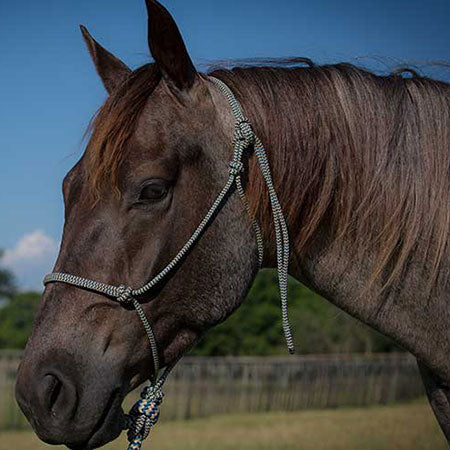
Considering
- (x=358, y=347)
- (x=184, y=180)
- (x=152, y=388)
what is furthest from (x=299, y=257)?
(x=358, y=347)

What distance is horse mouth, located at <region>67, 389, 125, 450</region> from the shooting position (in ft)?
6.68

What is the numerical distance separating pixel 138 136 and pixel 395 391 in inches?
936

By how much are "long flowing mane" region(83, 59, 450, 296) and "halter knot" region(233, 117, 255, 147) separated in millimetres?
65

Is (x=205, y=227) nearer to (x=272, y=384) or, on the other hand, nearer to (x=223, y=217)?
(x=223, y=217)

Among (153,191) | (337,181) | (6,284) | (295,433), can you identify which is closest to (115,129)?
(153,191)

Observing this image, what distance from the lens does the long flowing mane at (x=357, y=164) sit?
2.29 metres

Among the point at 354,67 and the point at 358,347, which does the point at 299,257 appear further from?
the point at 358,347

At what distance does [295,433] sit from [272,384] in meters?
5.82

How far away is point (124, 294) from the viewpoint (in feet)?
6.67

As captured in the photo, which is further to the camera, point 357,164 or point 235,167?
point 357,164

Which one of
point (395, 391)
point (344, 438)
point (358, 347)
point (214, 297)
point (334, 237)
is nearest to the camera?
point (214, 297)

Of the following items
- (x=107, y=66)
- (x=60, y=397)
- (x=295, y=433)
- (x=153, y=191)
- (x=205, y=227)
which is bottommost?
(x=295, y=433)

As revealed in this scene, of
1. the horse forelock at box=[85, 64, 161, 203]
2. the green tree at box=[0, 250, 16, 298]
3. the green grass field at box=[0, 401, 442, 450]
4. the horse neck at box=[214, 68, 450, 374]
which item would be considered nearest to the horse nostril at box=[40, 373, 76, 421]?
the horse forelock at box=[85, 64, 161, 203]

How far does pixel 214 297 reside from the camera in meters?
2.21
